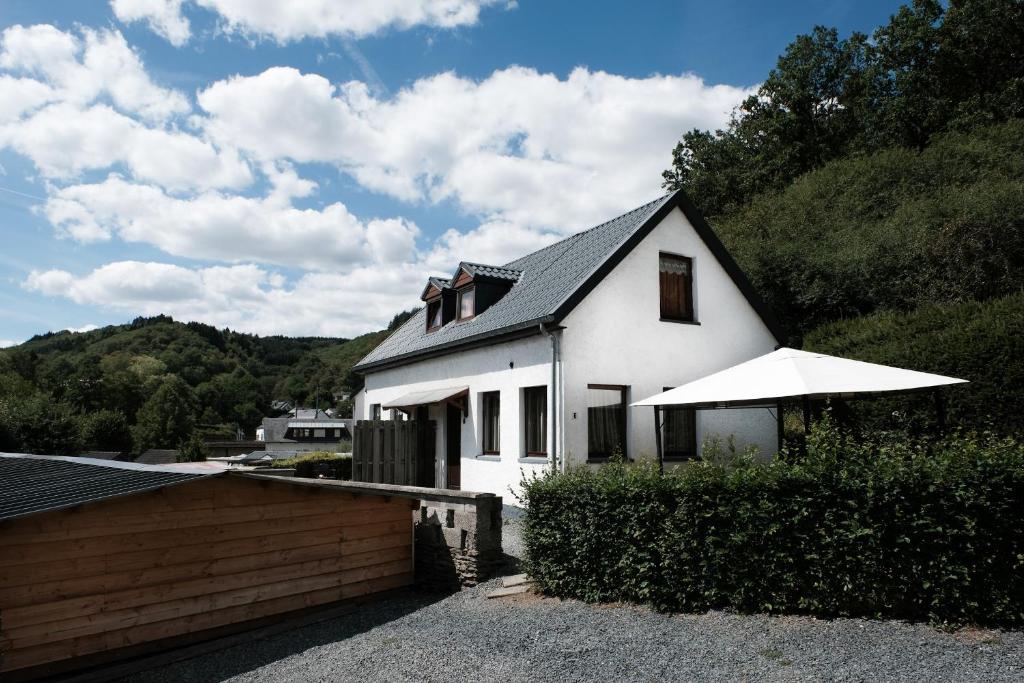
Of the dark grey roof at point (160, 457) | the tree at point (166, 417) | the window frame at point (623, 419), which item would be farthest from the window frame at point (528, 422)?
the tree at point (166, 417)

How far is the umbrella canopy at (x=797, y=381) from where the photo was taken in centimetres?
932

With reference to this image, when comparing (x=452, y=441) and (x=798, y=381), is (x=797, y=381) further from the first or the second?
(x=452, y=441)

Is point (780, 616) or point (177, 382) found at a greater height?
point (177, 382)

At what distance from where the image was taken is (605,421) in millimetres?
13633

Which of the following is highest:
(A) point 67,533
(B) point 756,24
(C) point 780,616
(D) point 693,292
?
(B) point 756,24

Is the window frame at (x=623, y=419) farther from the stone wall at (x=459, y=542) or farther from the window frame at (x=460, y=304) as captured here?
the window frame at (x=460, y=304)

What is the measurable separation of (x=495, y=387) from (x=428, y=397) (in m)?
2.43

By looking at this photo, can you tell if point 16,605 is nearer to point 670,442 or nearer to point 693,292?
point 670,442

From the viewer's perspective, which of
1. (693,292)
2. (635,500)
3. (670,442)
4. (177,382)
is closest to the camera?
(635,500)

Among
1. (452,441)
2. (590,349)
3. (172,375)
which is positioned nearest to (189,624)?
(590,349)

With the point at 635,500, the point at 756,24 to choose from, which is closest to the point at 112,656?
the point at 635,500

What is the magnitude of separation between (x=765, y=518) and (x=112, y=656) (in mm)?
7076

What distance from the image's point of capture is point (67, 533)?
7168mm

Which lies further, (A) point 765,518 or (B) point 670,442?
(B) point 670,442
